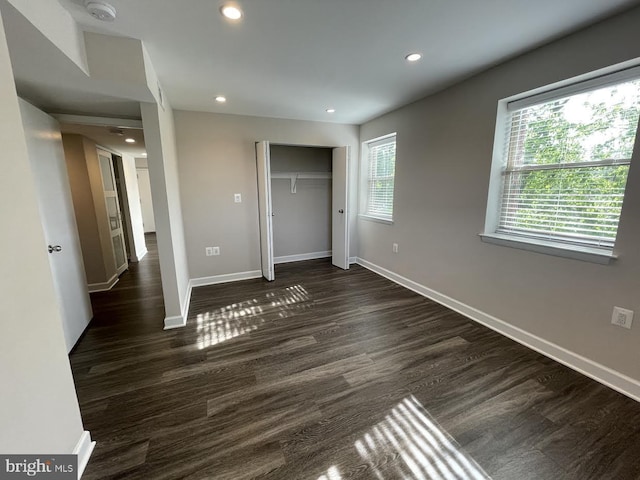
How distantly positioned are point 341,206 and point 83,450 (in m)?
3.77

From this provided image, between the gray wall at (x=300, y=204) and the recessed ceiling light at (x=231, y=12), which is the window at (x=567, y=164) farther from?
the gray wall at (x=300, y=204)

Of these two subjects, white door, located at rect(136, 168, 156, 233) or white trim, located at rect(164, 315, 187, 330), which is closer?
white trim, located at rect(164, 315, 187, 330)

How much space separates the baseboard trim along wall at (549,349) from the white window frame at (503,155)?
2.46 feet

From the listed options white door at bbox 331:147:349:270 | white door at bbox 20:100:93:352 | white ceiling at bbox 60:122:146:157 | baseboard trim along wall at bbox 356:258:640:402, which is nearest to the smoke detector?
white door at bbox 20:100:93:352

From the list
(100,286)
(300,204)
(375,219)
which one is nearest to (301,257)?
(300,204)

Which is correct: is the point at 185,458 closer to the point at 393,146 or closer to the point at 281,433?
the point at 281,433

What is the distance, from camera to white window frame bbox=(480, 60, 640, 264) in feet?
5.70

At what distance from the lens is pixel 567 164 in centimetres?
199

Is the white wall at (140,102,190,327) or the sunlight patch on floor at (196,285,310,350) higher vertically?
the white wall at (140,102,190,327)

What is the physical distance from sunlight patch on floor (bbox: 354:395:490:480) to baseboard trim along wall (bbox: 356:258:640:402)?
133 cm

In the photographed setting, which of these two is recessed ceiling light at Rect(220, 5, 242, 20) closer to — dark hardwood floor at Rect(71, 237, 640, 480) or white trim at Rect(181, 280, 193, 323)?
dark hardwood floor at Rect(71, 237, 640, 480)

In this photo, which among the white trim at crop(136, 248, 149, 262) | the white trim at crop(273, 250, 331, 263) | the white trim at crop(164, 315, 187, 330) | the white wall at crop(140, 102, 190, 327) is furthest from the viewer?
the white trim at crop(136, 248, 149, 262)

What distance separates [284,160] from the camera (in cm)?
455

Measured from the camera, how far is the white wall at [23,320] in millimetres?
923
